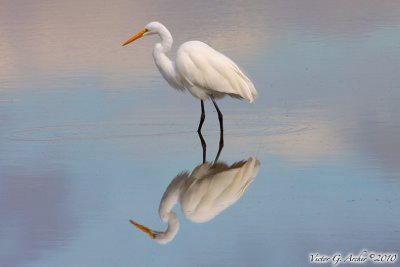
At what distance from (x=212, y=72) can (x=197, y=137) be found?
0.72 m

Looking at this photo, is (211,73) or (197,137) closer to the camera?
(197,137)

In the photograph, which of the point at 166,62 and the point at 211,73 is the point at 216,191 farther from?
the point at 166,62

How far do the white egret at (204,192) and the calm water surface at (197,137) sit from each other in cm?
7

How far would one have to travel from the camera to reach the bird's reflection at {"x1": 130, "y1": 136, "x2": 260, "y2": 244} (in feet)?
28.5

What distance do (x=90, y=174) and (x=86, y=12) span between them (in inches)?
405

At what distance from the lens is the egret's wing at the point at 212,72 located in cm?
1186

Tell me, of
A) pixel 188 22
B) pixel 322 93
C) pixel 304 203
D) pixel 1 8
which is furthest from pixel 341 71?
pixel 1 8

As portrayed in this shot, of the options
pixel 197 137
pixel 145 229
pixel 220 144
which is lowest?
pixel 197 137

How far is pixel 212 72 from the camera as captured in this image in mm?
11914

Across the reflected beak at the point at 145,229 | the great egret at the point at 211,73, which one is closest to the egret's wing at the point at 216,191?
the reflected beak at the point at 145,229

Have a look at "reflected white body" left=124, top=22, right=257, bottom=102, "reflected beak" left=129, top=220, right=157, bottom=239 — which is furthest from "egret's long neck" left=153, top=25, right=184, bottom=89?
"reflected beak" left=129, top=220, right=157, bottom=239

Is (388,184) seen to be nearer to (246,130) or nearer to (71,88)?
(246,130)

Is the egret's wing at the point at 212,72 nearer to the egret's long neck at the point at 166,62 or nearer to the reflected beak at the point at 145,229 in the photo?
the egret's long neck at the point at 166,62

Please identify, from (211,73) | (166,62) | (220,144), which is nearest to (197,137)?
(220,144)
